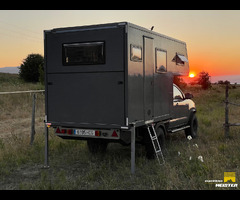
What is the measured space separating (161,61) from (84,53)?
7.14ft

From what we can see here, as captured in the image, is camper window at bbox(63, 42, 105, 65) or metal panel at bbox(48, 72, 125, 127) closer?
metal panel at bbox(48, 72, 125, 127)

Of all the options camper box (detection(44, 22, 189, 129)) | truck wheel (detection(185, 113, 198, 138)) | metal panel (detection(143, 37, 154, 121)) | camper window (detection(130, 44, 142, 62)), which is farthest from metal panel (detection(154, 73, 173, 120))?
truck wheel (detection(185, 113, 198, 138))

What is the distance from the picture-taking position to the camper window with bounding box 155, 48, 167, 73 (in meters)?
7.83

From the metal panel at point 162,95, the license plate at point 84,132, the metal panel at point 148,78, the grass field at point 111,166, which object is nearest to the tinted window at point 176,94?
the metal panel at point 162,95

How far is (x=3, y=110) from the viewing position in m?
17.4

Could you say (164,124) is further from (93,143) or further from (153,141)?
(93,143)

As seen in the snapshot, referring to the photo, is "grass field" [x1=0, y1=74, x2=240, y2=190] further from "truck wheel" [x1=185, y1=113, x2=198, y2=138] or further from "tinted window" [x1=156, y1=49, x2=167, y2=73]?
"tinted window" [x1=156, y1=49, x2=167, y2=73]

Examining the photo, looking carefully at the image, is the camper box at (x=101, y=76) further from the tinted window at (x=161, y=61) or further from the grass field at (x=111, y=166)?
the grass field at (x=111, y=166)

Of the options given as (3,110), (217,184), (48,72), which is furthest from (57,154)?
(3,110)

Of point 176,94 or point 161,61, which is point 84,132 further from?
point 176,94

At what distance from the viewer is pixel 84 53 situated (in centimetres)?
681

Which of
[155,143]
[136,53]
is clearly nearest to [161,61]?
[136,53]

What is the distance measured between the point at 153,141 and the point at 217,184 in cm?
235

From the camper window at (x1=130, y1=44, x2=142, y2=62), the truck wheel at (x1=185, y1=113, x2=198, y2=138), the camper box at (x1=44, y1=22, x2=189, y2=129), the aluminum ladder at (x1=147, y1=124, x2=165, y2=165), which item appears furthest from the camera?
the truck wheel at (x1=185, y1=113, x2=198, y2=138)
